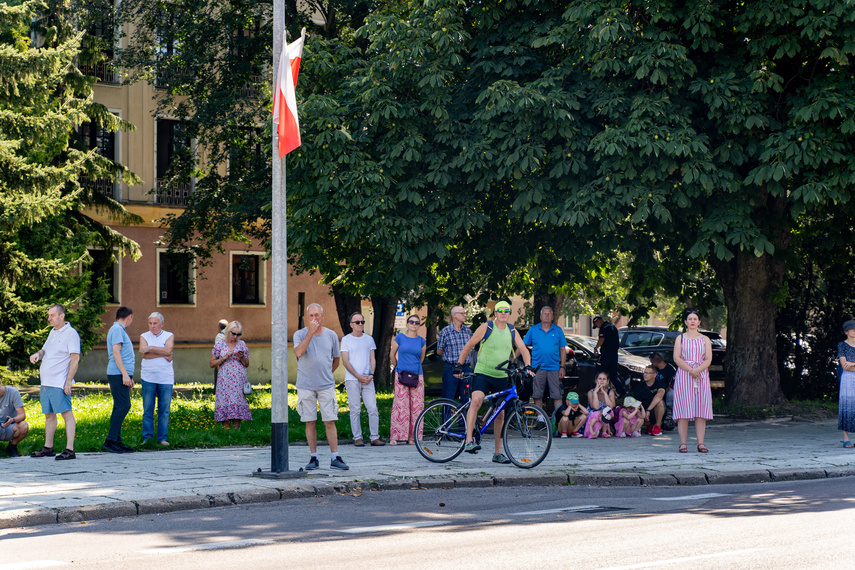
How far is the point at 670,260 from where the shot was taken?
18297 mm

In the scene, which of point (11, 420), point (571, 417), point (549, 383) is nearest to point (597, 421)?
point (571, 417)

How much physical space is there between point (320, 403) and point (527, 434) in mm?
2416

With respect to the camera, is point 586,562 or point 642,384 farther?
point 642,384

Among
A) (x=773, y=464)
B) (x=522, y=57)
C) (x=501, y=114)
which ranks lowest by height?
(x=773, y=464)

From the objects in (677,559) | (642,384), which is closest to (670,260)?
(642,384)

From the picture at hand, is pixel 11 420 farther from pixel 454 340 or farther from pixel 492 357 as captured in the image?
pixel 454 340

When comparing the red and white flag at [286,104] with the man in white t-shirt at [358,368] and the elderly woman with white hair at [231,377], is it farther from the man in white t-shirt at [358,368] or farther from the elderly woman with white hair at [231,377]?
the elderly woman with white hair at [231,377]

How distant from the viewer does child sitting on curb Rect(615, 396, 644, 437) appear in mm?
15250

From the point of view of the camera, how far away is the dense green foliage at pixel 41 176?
68.2 ft

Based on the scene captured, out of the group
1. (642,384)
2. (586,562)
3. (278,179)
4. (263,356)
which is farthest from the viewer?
(263,356)

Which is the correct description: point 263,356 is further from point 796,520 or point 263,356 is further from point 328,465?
point 796,520

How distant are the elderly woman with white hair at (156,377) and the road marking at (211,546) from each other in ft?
20.5

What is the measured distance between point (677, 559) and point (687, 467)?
533cm

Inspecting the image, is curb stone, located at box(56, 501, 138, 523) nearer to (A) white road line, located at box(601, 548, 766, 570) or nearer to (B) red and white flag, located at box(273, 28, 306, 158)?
(B) red and white flag, located at box(273, 28, 306, 158)
